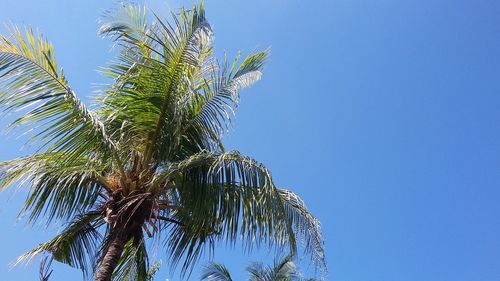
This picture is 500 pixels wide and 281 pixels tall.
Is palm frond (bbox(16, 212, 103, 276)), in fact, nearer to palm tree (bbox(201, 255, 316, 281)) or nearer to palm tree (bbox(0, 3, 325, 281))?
palm tree (bbox(0, 3, 325, 281))

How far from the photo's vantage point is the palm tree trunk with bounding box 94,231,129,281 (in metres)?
6.26

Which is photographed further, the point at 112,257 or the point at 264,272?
the point at 264,272

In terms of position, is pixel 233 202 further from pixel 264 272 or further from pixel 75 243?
pixel 264 272

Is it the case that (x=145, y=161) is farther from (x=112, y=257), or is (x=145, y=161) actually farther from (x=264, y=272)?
(x=264, y=272)

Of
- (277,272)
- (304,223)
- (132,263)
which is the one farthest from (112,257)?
(277,272)

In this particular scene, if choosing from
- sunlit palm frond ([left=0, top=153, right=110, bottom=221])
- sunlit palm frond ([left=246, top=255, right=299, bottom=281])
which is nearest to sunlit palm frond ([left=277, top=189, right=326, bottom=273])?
sunlit palm frond ([left=0, top=153, right=110, bottom=221])

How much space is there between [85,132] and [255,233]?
278 cm

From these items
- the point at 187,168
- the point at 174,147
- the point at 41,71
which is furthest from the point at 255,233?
the point at 41,71

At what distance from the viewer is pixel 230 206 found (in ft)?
23.5

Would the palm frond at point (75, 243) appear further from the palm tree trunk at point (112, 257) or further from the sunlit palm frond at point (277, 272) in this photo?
the sunlit palm frond at point (277, 272)

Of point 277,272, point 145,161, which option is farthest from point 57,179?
point 277,272

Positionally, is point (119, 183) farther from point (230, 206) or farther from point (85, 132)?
point (230, 206)

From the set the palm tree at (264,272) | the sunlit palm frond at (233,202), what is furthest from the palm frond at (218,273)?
the sunlit palm frond at (233,202)

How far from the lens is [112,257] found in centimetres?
644
